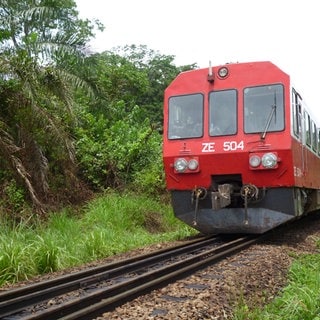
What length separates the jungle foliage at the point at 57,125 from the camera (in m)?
10.7

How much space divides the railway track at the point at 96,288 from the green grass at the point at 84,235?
106cm

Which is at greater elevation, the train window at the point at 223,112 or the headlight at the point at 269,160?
the train window at the point at 223,112

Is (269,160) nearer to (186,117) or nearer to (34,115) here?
(186,117)

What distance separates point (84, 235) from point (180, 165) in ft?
7.34

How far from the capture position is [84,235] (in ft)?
30.5

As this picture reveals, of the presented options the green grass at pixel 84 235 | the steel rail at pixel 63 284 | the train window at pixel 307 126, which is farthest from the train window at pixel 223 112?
the green grass at pixel 84 235

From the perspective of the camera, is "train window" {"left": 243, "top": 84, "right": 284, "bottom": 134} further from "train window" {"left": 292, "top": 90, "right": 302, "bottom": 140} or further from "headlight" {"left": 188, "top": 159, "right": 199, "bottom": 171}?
"headlight" {"left": 188, "top": 159, "right": 199, "bottom": 171}

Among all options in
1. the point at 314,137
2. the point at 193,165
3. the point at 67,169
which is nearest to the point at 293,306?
the point at 193,165

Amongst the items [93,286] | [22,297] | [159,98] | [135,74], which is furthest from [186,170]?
[159,98]

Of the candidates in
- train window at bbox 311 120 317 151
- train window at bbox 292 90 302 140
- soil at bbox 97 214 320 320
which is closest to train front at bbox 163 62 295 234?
train window at bbox 292 90 302 140

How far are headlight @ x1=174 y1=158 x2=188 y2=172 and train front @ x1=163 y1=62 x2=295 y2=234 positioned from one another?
0.06 feet

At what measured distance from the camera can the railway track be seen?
444 centimetres

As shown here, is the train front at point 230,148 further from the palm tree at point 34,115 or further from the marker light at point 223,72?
the palm tree at point 34,115

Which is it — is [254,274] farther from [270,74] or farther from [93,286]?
[270,74]
